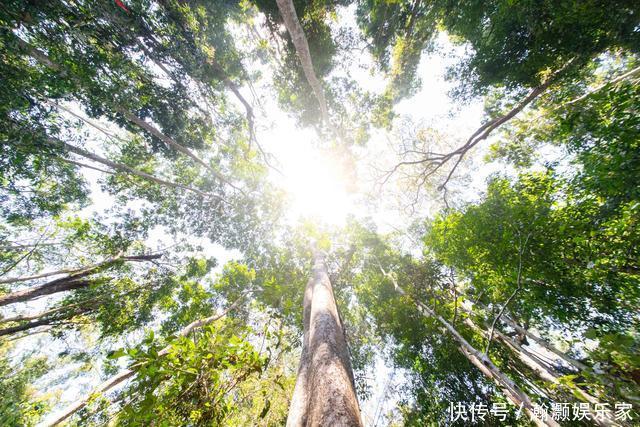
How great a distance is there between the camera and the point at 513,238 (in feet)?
13.6

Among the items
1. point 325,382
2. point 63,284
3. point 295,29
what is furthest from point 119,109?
point 325,382

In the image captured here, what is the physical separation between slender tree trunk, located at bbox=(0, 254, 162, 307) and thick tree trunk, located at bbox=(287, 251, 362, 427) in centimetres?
913

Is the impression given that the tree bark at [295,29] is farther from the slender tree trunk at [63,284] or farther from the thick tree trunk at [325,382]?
the slender tree trunk at [63,284]

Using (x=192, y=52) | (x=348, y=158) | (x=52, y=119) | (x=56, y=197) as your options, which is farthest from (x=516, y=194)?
(x=56, y=197)

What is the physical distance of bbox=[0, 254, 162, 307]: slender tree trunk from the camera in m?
6.29

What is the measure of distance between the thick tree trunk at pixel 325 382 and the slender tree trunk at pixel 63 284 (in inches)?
359

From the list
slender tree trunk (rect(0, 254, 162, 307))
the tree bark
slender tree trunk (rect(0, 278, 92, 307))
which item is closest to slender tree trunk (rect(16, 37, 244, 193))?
the tree bark

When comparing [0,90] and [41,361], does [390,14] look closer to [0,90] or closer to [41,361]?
[0,90]

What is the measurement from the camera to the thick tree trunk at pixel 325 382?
1533 mm

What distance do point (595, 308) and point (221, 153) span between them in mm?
12399

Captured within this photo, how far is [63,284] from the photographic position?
761cm

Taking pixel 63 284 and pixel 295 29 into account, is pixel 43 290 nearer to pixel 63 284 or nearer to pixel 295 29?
pixel 63 284

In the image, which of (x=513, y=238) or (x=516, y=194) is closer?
(x=513, y=238)

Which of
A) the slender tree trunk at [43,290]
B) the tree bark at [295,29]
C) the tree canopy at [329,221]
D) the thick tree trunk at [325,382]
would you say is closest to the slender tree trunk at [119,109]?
the tree canopy at [329,221]
